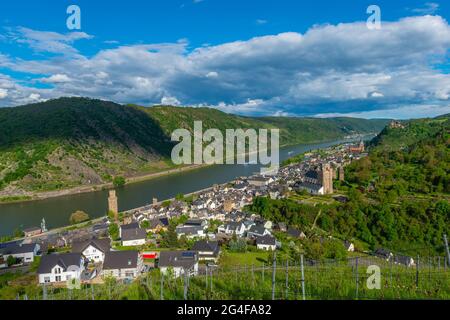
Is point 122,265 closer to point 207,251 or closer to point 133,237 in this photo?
point 207,251

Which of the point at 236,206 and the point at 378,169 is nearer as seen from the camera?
the point at 236,206

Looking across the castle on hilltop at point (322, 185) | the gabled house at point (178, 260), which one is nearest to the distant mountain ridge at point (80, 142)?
Result: the castle on hilltop at point (322, 185)

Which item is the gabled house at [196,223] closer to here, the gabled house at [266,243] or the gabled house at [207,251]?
the gabled house at [266,243]

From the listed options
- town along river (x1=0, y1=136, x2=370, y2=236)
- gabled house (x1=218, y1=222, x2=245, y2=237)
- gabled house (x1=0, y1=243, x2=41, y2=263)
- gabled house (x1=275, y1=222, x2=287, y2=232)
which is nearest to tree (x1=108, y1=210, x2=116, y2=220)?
town along river (x1=0, y1=136, x2=370, y2=236)
